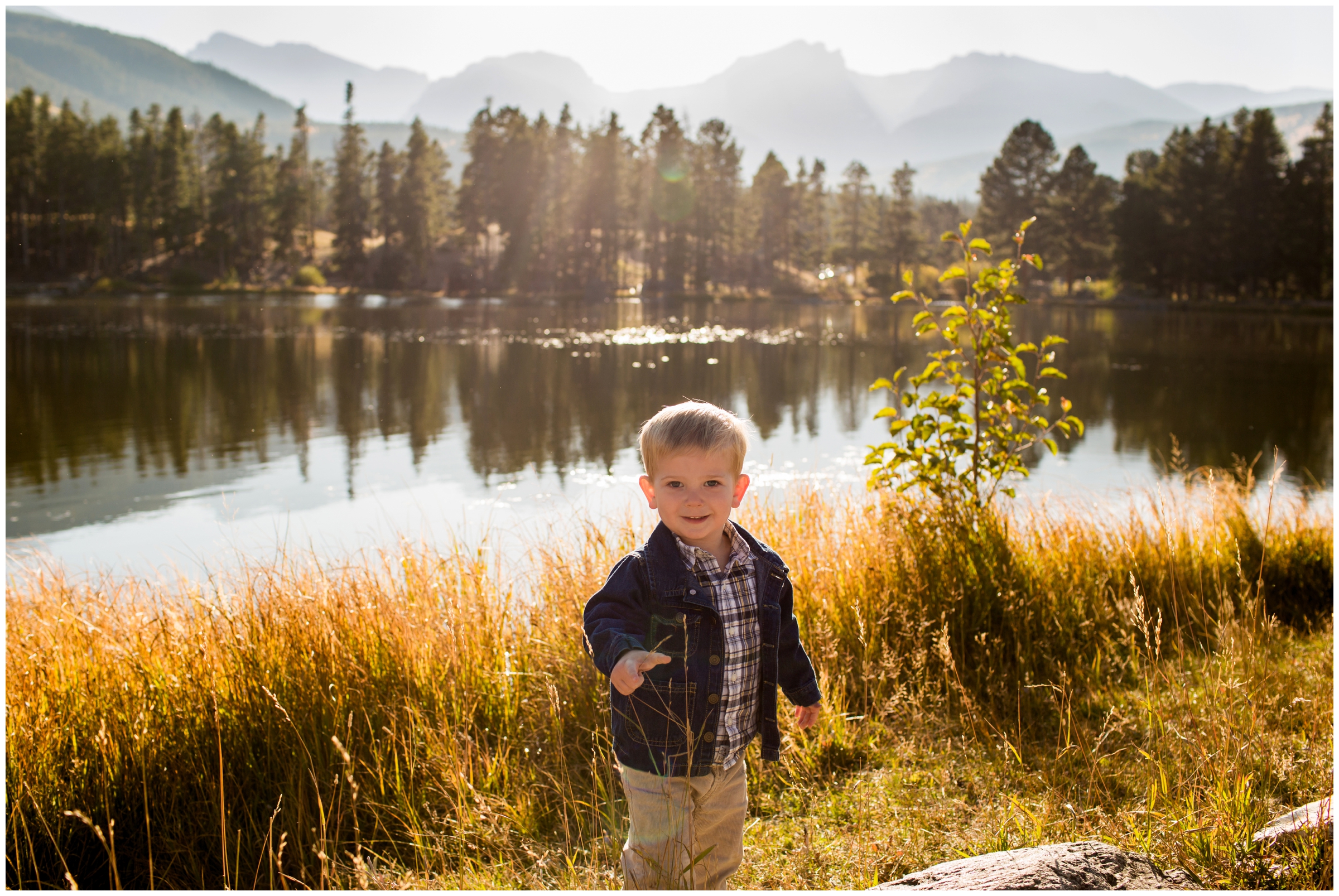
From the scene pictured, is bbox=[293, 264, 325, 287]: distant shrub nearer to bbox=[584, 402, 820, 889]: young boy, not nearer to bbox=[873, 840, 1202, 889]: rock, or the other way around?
bbox=[584, 402, 820, 889]: young boy

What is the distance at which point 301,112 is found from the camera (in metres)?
85.9

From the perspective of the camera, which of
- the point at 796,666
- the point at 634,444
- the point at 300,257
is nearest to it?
the point at 796,666

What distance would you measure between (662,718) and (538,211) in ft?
208

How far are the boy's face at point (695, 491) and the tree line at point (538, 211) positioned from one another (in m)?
58.6

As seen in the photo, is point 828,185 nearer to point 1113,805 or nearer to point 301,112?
point 301,112

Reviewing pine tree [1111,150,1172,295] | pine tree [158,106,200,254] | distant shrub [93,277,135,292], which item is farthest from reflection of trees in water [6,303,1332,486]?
pine tree [158,106,200,254]

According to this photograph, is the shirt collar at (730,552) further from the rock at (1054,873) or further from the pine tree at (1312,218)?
the pine tree at (1312,218)

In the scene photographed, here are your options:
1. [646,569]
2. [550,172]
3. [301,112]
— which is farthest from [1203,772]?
[301,112]

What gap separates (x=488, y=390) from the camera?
66.7ft

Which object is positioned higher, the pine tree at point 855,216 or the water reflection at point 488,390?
the pine tree at point 855,216

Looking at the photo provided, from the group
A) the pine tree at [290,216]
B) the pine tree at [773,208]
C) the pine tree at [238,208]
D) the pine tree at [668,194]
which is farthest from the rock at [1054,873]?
the pine tree at [290,216]

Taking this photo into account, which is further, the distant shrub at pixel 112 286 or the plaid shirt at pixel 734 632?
the distant shrub at pixel 112 286

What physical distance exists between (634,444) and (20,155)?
62604mm

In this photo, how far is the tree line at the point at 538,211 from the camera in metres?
53.6
